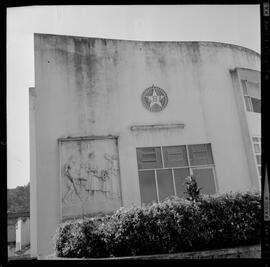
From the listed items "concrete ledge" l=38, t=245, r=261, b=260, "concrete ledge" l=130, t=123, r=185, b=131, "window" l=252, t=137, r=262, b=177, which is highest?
"concrete ledge" l=130, t=123, r=185, b=131

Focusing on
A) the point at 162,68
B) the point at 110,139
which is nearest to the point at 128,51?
the point at 162,68

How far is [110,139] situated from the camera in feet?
31.6

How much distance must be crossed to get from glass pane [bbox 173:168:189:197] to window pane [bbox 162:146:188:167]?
183 millimetres

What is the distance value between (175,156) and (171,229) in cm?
366

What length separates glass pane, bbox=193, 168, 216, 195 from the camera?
9805mm

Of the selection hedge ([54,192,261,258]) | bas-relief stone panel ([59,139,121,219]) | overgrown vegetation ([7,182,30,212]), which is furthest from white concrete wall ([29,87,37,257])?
hedge ([54,192,261,258])

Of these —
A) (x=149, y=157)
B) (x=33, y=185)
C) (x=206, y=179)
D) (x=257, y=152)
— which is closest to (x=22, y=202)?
(x=33, y=185)

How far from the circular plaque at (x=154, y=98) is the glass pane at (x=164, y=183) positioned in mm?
1949

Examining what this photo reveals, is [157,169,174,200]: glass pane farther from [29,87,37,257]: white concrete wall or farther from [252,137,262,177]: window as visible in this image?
[29,87,37,257]: white concrete wall

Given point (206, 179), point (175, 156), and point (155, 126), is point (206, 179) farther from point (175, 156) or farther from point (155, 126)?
point (155, 126)

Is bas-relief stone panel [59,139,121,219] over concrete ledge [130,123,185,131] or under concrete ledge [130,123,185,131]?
under

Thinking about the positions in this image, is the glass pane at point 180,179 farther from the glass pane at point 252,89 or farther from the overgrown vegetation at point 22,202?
the overgrown vegetation at point 22,202

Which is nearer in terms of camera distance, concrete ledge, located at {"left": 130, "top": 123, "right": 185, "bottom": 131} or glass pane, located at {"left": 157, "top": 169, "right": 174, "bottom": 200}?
glass pane, located at {"left": 157, "top": 169, "right": 174, "bottom": 200}

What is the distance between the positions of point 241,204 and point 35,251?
18.8 feet
